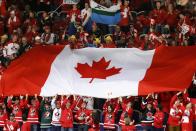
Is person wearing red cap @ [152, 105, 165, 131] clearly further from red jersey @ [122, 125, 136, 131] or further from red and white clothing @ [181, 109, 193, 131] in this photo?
red and white clothing @ [181, 109, 193, 131]

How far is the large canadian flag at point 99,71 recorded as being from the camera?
22719 millimetres

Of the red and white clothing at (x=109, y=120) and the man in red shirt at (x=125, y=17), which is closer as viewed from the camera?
the red and white clothing at (x=109, y=120)

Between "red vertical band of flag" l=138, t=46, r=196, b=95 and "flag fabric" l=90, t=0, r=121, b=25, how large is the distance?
13.6ft

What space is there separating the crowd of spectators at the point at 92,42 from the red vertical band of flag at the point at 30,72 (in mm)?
674

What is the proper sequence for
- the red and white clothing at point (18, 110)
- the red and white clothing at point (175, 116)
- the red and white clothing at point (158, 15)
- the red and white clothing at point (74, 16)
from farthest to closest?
the red and white clothing at point (74, 16) → the red and white clothing at point (158, 15) → the red and white clothing at point (18, 110) → the red and white clothing at point (175, 116)

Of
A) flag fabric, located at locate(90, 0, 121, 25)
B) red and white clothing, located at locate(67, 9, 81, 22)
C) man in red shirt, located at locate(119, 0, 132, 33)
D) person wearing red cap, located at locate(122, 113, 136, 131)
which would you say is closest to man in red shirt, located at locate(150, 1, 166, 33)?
man in red shirt, located at locate(119, 0, 132, 33)

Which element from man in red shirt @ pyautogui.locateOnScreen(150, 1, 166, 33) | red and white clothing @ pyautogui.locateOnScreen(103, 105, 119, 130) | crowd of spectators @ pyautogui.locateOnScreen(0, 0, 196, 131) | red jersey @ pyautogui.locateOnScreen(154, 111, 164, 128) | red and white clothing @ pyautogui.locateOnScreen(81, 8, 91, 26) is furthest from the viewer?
red and white clothing @ pyautogui.locateOnScreen(81, 8, 91, 26)

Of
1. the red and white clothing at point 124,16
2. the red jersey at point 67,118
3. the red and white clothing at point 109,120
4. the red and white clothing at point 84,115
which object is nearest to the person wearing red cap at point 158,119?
the red and white clothing at point 109,120

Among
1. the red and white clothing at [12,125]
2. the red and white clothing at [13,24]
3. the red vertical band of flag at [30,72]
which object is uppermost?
the red and white clothing at [13,24]

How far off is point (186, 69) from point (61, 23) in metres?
7.03

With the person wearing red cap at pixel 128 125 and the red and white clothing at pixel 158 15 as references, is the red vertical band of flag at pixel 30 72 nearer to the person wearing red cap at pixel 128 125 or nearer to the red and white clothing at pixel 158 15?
the person wearing red cap at pixel 128 125

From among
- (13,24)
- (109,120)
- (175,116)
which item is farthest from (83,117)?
(13,24)

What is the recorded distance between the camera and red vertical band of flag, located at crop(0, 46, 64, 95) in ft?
78.6

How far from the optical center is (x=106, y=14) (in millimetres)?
27578
